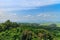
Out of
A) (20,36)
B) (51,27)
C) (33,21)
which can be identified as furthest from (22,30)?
(51,27)

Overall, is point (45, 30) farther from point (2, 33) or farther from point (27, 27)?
point (2, 33)

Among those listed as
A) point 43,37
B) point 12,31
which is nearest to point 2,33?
point 12,31

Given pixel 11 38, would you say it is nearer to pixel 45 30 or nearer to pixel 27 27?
pixel 27 27

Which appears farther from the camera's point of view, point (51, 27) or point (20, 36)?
point (51, 27)

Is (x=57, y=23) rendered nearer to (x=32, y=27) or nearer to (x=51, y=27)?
(x=51, y=27)

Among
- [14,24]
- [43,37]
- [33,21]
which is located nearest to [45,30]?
[43,37]
